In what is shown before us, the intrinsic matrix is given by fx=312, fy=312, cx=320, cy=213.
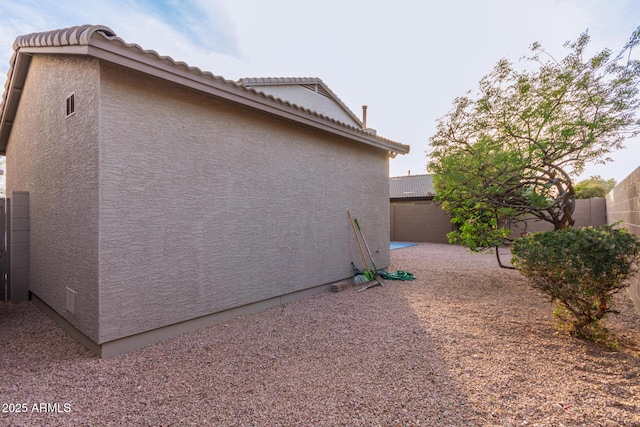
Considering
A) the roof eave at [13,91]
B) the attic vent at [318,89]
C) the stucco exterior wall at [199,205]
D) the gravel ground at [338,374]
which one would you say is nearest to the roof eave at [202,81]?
the stucco exterior wall at [199,205]

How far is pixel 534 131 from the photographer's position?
582 cm

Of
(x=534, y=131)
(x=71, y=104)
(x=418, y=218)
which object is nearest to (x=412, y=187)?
(x=418, y=218)

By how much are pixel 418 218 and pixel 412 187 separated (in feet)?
12.7

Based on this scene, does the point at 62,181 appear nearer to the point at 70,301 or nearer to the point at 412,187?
the point at 70,301

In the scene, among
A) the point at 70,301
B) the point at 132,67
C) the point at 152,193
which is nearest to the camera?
the point at 132,67

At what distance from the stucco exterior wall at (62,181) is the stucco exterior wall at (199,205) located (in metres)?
0.21

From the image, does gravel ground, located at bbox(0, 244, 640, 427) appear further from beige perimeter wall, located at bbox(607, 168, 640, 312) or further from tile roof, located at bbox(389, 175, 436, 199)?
tile roof, located at bbox(389, 175, 436, 199)

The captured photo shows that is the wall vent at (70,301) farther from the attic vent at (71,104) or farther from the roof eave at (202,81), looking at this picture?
the roof eave at (202,81)

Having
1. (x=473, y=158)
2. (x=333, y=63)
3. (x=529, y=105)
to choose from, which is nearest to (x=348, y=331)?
(x=473, y=158)

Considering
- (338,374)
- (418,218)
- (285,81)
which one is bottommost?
(338,374)

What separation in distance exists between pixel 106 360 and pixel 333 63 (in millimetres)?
8411

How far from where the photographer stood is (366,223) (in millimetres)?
7262

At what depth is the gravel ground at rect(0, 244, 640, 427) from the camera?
2.34 metres

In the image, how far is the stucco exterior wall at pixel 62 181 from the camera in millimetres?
3408
